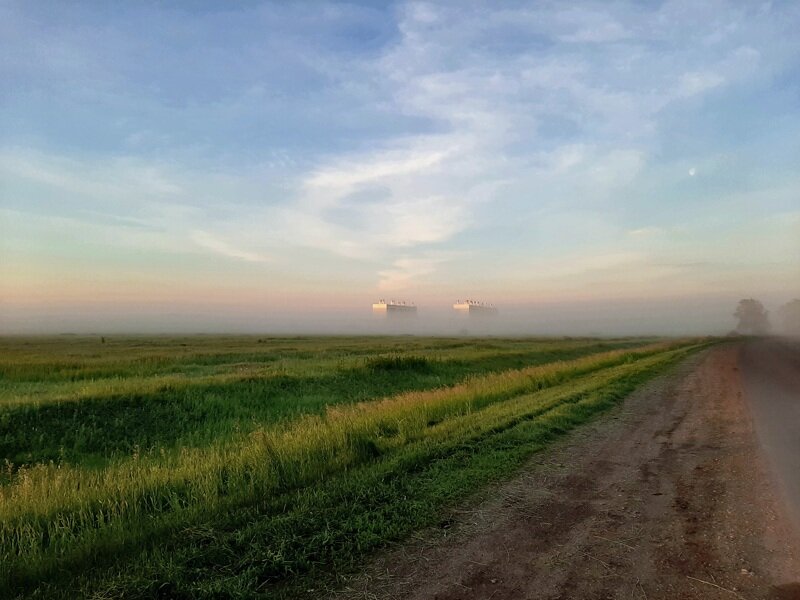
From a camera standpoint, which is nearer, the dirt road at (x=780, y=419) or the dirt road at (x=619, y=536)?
the dirt road at (x=619, y=536)

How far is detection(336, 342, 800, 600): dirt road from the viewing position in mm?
4445

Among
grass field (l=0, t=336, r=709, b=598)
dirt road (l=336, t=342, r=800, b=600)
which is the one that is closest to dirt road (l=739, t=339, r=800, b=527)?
dirt road (l=336, t=342, r=800, b=600)

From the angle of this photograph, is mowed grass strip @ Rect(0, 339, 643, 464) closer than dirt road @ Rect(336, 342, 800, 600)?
No

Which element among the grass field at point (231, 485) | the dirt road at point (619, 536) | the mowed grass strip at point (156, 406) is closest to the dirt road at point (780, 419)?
the dirt road at point (619, 536)

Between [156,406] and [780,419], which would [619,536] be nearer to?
[780,419]

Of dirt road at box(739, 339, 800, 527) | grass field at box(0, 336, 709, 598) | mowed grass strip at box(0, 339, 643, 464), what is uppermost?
dirt road at box(739, 339, 800, 527)

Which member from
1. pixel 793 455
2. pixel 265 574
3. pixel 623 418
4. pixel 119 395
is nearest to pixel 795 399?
pixel 623 418

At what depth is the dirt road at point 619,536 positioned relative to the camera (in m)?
4.45

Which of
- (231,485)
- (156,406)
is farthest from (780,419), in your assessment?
(156,406)

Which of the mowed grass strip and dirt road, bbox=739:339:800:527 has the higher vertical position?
dirt road, bbox=739:339:800:527

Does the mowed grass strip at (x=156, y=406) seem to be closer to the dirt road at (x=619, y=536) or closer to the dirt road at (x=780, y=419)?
the dirt road at (x=619, y=536)

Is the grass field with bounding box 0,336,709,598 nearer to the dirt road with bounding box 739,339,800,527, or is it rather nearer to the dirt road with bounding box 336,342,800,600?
the dirt road with bounding box 336,342,800,600

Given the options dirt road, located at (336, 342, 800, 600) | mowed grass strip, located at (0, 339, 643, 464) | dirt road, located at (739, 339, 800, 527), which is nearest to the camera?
dirt road, located at (336, 342, 800, 600)

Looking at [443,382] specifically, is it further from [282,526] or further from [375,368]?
[282,526]
